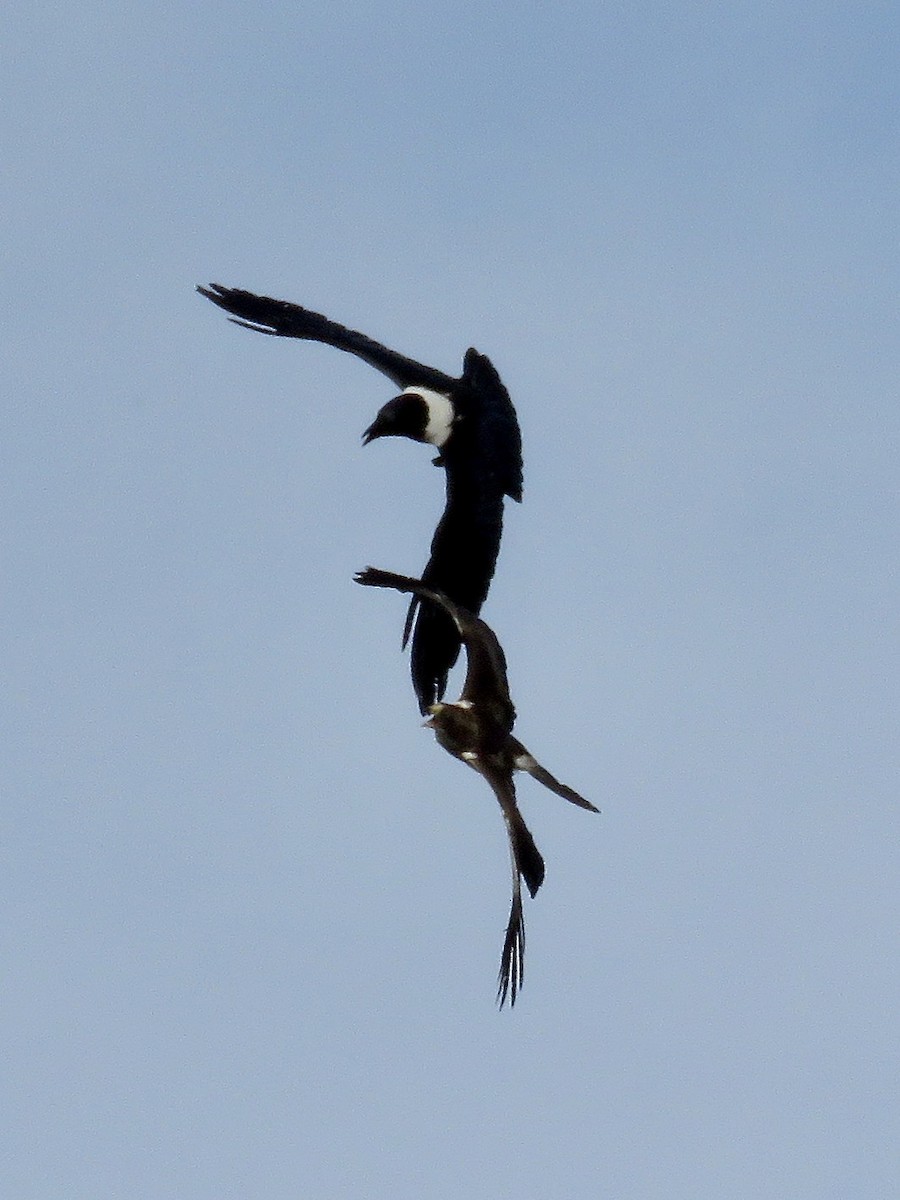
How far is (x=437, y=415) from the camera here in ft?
55.8

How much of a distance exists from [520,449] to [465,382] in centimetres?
97

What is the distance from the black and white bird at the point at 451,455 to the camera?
52.4ft

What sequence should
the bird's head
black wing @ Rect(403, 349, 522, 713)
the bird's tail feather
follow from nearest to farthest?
1. the bird's tail feather
2. black wing @ Rect(403, 349, 522, 713)
3. the bird's head

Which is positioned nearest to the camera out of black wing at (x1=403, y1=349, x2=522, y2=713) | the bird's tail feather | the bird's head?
the bird's tail feather

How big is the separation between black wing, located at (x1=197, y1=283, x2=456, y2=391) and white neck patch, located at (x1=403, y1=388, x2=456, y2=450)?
0.12 metres

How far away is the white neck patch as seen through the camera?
16891 mm

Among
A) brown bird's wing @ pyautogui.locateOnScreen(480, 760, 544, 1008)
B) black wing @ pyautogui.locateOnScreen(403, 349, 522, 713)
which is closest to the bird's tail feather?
brown bird's wing @ pyautogui.locateOnScreen(480, 760, 544, 1008)

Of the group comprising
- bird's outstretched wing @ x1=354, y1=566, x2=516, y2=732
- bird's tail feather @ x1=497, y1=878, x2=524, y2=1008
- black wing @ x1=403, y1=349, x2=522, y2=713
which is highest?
A: black wing @ x1=403, y1=349, x2=522, y2=713

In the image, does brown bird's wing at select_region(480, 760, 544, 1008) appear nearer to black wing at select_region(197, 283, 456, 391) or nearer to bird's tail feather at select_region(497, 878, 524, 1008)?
bird's tail feather at select_region(497, 878, 524, 1008)

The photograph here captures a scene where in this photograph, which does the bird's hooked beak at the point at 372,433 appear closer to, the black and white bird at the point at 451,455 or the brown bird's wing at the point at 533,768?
the black and white bird at the point at 451,455

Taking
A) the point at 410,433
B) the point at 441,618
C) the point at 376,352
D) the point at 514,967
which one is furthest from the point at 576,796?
the point at 376,352

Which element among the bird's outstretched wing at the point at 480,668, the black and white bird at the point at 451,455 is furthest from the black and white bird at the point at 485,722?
the black and white bird at the point at 451,455

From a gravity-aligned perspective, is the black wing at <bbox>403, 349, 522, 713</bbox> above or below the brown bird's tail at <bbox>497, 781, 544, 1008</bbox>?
above

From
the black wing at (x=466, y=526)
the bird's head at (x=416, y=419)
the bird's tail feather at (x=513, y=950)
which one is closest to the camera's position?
the bird's tail feather at (x=513, y=950)
